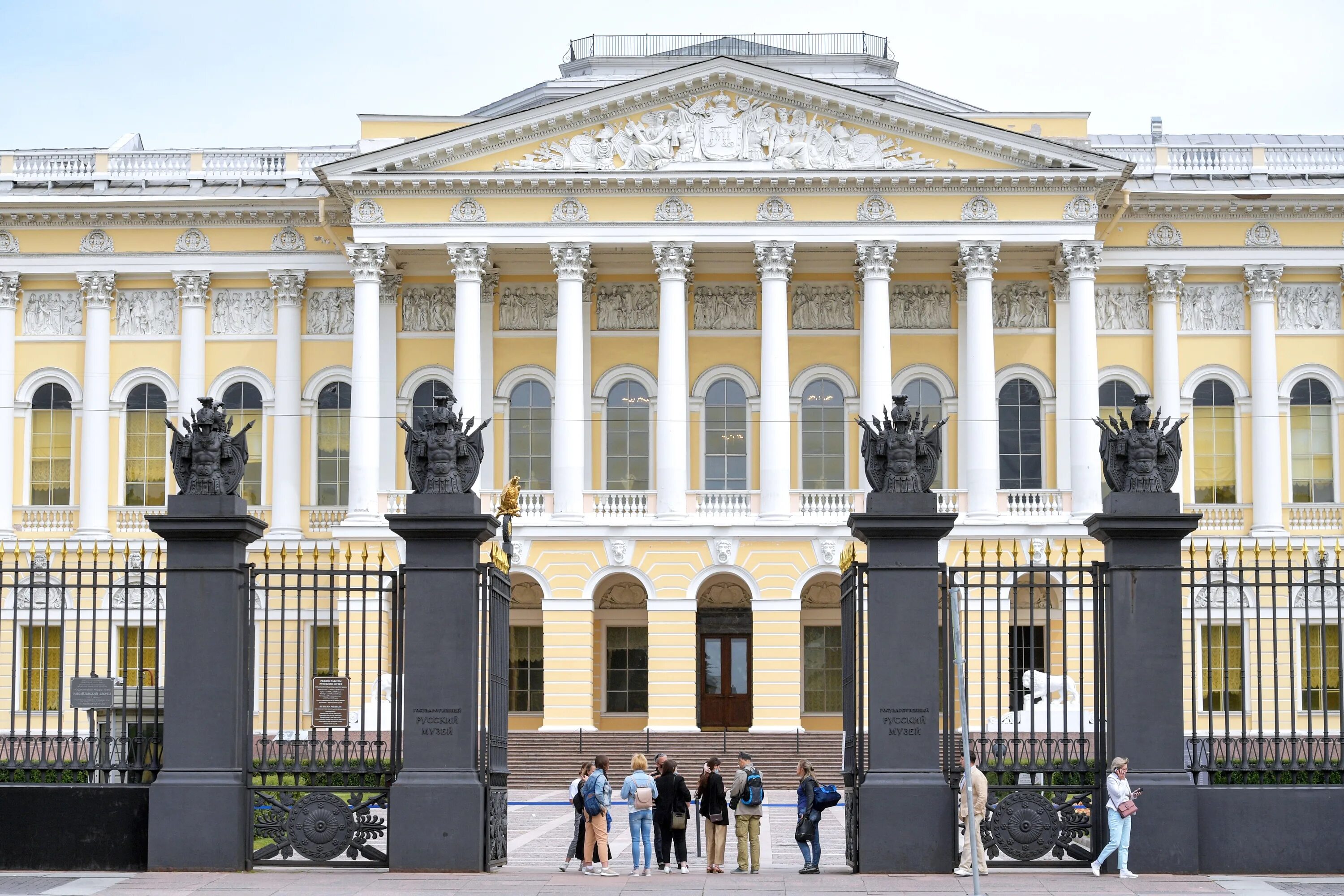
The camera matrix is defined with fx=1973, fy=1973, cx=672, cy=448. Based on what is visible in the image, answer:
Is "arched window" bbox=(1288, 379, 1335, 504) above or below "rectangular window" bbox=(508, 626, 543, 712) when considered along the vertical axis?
above

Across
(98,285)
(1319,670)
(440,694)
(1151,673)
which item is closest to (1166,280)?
(1319,670)

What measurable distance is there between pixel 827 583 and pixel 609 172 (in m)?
11.8

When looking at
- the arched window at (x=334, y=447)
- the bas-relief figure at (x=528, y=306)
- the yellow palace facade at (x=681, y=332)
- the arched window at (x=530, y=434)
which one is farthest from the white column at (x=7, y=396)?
the arched window at (x=530, y=434)

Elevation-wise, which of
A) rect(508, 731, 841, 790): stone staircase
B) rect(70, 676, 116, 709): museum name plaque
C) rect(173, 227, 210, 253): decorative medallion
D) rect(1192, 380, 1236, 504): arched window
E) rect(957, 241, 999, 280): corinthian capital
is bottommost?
rect(508, 731, 841, 790): stone staircase

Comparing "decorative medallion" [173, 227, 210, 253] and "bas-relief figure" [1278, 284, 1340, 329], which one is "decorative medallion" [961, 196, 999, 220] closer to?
"bas-relief figure" [1278, 284, 1340, 329]

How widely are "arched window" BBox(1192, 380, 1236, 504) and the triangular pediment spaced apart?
26.1ft

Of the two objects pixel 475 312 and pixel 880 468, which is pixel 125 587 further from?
pixel 475 312

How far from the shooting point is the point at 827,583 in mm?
50719

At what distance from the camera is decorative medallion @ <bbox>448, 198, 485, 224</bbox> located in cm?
4931

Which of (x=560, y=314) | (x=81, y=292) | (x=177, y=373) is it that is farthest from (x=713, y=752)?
(x=81, y=292)

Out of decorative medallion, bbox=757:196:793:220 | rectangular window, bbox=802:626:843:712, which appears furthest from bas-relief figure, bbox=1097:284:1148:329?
rectangular window, bbox=802:626:843:712

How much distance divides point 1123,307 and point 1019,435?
4501 mm

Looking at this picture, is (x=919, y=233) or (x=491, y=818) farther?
(x=919, y=233)

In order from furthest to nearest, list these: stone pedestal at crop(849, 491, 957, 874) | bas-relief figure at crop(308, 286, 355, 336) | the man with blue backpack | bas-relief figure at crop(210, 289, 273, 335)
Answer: bas-relief figure at crop(210, 289, 273, 335), bas-relief figure at crop(308, 286, 355, 336), the man with blue backpack, stone pedestal at crop(849, 491, 957, 874)
